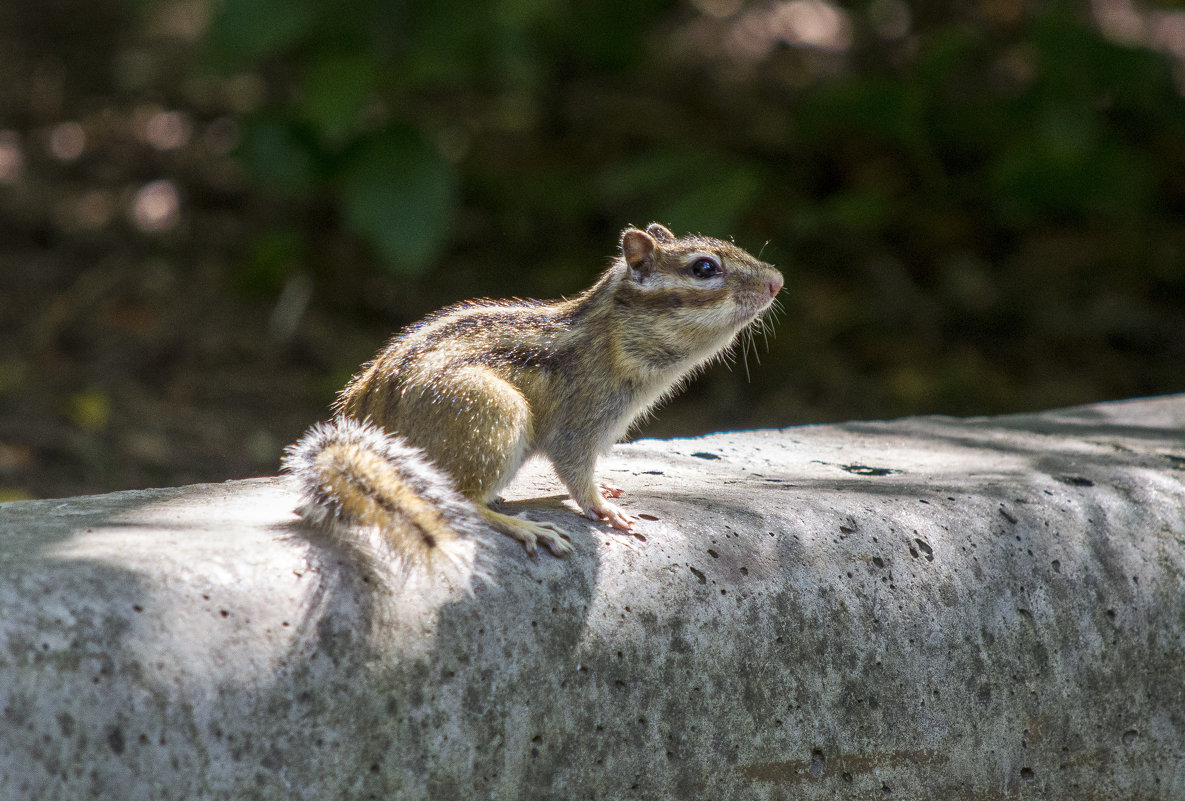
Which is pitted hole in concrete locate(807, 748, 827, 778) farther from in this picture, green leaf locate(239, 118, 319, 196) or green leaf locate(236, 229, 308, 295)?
green leaf locate(236, 229, 308, 295)

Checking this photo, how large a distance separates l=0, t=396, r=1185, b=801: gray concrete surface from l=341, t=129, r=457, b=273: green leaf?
2.72m

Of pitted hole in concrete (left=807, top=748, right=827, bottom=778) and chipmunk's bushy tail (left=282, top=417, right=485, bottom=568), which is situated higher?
chipmunk's bushy tail (left=282, top=417, right=485, bottom=568)

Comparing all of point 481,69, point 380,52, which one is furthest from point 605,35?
point 380,52

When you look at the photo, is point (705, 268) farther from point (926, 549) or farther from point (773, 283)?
point (926, 549)

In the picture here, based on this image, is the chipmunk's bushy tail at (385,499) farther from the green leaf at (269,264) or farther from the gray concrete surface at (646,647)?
the green leaf at (269,264)

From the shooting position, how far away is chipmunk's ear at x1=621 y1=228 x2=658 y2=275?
283 cm

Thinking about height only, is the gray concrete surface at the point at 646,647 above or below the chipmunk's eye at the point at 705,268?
below

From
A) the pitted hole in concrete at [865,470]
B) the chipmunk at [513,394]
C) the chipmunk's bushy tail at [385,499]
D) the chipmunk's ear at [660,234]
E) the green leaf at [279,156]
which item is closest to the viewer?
the chipmunk's bushy tail at [385,499]

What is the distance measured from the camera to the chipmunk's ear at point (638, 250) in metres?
2.83

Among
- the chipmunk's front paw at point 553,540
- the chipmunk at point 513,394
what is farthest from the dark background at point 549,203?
the chipmunk's front paw at point 553,540

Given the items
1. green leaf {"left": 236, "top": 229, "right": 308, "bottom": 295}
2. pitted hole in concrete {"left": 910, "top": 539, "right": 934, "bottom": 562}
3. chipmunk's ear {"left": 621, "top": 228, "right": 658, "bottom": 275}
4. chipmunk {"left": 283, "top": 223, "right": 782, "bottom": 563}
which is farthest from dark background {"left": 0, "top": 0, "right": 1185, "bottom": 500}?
pitted hole in concrete {"left": 910, "top": 539, "right": 934, "bottom": 562}

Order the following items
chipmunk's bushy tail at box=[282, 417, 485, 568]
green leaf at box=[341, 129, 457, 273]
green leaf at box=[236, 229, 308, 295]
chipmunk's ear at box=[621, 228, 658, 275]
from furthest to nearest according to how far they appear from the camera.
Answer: green leaf at box=[236, 229, 308, 295]
green leaf at box=[341, 129, 457, 273]
chipmunk's ear at box=[621, 228, 658, 275]
chipmunk's bushy tail at box=[282, 417, 485, 568]

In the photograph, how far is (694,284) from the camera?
2842 mm

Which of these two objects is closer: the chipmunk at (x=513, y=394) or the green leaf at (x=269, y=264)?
the chipmunk at (x=513, y=394)
